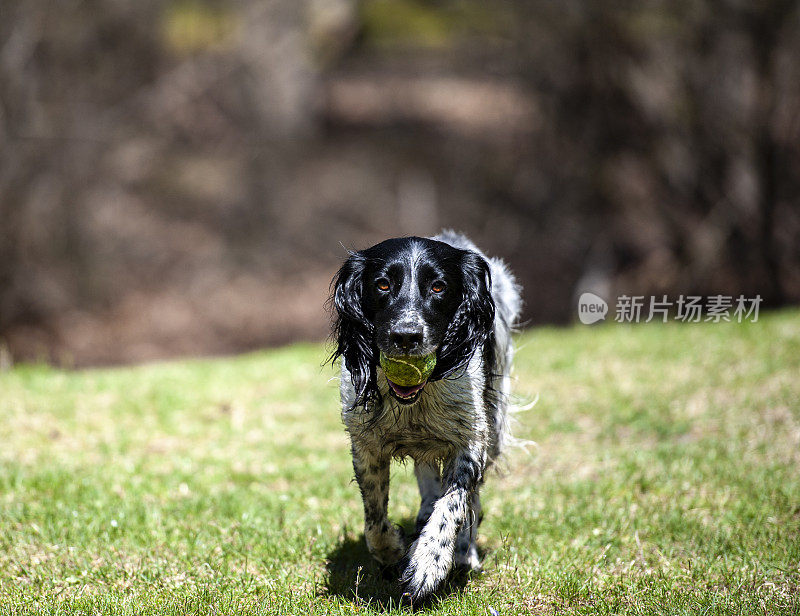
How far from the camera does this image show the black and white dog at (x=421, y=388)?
12.1 feet

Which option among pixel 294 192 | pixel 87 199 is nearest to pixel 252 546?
pixel 87 199

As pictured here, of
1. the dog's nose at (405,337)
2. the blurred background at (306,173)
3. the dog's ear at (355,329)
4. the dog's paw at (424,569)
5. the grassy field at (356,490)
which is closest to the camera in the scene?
the dog's nose at (405,337)

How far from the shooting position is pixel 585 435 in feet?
21.5

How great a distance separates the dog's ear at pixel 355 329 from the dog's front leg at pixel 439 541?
1.84 feet

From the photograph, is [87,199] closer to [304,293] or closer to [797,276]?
[304,293]

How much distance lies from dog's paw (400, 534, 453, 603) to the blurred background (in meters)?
7.48

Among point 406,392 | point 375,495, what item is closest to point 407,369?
point 406,392

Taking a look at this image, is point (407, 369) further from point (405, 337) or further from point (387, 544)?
point (387, 544)

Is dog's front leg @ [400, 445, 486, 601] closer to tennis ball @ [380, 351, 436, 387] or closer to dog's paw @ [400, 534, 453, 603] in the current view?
dog's paw @ [400, 534, 453, 603]

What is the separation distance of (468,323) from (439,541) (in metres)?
0.96

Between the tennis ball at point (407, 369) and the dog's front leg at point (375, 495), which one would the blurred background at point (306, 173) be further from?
the tennis ball at point (407, 369)

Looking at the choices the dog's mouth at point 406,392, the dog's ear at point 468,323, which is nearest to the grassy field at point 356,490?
the dog's mouth at point 406,392

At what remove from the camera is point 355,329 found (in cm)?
388

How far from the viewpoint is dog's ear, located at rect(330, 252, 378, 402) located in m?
3.82
